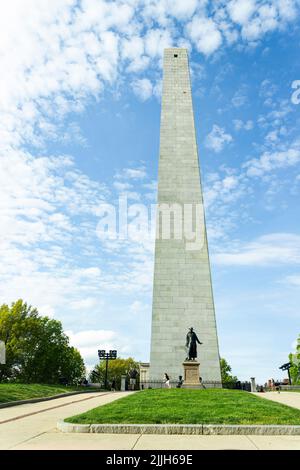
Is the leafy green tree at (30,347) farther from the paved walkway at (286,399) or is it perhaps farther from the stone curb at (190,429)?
the stone curb at (190,429)

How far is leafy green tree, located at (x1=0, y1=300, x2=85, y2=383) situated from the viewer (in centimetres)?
4916

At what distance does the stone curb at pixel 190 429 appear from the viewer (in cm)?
902

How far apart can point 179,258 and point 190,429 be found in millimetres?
22867

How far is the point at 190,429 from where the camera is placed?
29.8ft

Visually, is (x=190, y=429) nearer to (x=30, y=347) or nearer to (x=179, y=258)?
(x=179, y=258)

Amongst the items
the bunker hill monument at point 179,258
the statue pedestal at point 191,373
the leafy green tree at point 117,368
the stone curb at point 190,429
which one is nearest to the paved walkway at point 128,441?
the stone curb at point 190,429

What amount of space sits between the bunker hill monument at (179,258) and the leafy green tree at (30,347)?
25.3 m

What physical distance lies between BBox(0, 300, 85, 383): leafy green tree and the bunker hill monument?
25.3 m

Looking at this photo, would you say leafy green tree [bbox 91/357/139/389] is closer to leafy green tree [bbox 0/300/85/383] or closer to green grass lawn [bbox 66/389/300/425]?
leafy green tree [bbox 0/300/85/383]

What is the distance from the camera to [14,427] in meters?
10.5

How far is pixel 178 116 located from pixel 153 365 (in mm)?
20744

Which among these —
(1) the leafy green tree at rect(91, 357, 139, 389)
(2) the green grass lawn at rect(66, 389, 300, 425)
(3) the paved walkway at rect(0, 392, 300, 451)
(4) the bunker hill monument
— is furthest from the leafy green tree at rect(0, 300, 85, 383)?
(3) the paved walkway at rect(0, 392, 300, 451)
